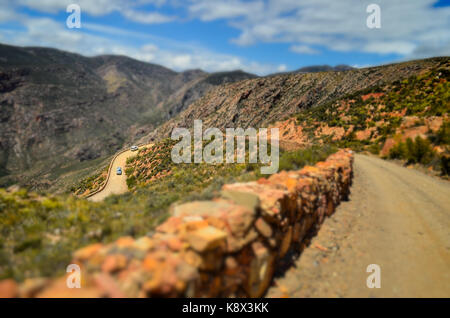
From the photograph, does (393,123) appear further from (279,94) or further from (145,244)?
(279,94)

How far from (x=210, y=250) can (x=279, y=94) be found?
59.0 metres

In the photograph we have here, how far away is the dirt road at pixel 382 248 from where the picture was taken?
557cm

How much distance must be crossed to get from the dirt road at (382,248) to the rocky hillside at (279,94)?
37.5 metres

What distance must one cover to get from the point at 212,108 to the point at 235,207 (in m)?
67.5

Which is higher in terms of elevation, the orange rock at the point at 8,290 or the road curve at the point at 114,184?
the orange rock at the point at 8,290

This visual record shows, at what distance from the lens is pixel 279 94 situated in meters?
59.3

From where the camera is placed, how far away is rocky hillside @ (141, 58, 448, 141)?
148 ft

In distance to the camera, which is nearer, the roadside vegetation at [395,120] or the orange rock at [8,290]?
the orange rock at [8,290]

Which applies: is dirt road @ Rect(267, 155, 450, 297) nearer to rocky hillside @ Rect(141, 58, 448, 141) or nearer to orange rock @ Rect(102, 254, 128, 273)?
orange rock @ Rect(102, 254, 128, 273)

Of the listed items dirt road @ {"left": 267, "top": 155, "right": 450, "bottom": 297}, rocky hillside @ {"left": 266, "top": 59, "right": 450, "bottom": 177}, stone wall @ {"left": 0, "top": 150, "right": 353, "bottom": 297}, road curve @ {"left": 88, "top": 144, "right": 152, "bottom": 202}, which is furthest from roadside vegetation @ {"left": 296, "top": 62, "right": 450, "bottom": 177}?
road curve @ {"left": 88, "top": 144, "right": 152, "bottom": 202}

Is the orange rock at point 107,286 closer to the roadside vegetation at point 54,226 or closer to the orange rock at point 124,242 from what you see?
the orange rock at point 124,242

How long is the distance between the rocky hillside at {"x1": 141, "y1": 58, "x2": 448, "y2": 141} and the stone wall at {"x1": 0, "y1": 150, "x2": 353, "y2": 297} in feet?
138

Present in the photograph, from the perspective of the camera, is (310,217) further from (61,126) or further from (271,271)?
(61,126)

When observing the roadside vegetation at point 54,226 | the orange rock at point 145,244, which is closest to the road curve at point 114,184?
the roadside vegetation at point 54,226
